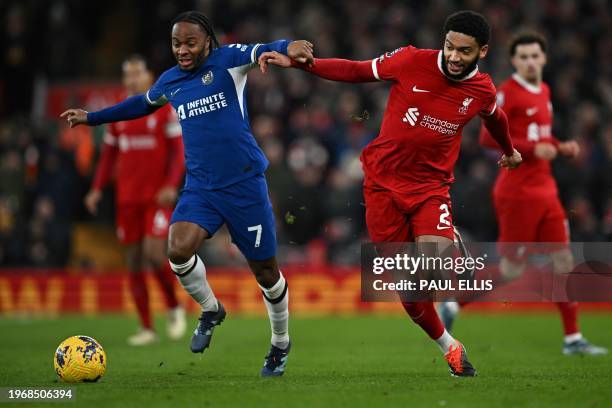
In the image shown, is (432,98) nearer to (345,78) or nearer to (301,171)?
(345,78)

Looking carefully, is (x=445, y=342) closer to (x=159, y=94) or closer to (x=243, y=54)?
(x=243, y=54)

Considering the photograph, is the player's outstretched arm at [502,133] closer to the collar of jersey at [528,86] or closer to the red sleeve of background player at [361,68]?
the red sleeve of background player at [361,68]

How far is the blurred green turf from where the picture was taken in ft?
22.8

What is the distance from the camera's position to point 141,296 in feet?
41.0

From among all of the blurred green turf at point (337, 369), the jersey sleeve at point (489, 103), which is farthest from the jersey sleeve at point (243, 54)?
the blurred green turf at point (337, 369)

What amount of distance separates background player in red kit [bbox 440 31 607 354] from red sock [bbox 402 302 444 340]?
257cm

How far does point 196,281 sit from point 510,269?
13.5 feet

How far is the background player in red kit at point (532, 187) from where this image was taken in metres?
10.5

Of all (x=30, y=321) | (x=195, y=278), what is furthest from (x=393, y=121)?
(x=30, y=321)

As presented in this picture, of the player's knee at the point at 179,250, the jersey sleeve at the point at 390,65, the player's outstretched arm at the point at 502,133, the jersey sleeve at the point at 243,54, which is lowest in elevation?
the player's knee at the point at 179,250

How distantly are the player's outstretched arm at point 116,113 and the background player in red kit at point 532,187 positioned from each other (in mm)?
4058

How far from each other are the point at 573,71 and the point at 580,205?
13.0 ft

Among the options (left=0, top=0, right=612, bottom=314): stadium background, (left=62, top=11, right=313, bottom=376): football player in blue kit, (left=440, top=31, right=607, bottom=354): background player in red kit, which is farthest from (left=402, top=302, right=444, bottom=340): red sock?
(left=0, top=0, right=612, bottom=314): stadium background

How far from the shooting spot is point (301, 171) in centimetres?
1792
